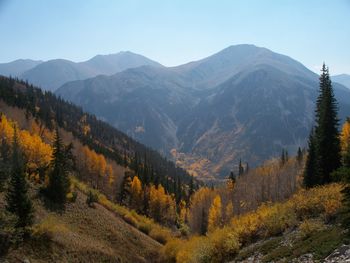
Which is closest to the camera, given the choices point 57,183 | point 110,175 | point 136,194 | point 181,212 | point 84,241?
point 84,241

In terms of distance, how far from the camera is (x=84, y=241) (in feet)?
195

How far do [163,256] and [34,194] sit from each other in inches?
1078

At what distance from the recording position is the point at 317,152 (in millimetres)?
56812

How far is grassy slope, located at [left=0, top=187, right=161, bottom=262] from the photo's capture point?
Result: 48938 millimetres

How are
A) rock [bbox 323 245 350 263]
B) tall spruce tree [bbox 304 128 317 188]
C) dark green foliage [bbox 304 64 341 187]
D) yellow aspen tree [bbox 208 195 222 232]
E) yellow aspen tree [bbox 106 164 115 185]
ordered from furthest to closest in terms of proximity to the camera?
yellow aspen tree [bbox 106 164 115 185] < yellow aspen tree [bbox 208 195 222 232] < tall spruce tree [bbox 304 128 317 188] < dark green foliage [bbox 304 64 341 187] < rock [bbox 323 245 350 263]

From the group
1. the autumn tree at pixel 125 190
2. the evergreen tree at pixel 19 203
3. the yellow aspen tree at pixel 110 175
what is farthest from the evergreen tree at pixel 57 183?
the yellow aspen tree at pixel 110 175

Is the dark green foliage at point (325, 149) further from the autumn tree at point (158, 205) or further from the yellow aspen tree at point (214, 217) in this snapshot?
the autumn tree at point (158, 205)

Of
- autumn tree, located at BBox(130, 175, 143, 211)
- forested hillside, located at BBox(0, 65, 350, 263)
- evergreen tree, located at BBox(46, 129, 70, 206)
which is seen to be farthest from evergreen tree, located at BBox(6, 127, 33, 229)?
autumn tree, located at BBox(130, 175, 143, 211)

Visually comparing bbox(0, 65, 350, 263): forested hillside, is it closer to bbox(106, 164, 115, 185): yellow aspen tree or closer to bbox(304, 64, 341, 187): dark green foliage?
bbox(304, 64, 341, 187): dark green foliage

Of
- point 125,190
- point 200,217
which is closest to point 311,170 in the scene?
point 200,217

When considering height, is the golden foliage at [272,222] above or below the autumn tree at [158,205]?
above

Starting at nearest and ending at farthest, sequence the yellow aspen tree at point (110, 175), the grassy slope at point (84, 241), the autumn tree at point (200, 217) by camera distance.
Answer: the grassy slope at point (84, 241), the autumn tree at point (200, 217), the yellow aspen tree at point (110, 175)

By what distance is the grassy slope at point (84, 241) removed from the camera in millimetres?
48938

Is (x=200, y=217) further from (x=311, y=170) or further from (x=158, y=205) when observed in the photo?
(x=311, y=170)
